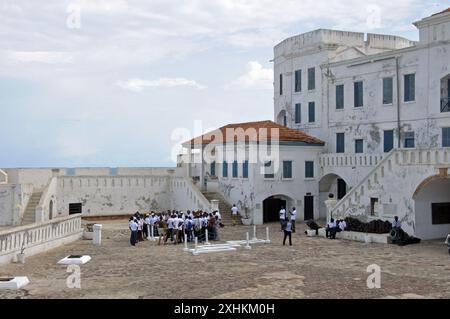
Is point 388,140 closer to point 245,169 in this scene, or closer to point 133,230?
point 245,169

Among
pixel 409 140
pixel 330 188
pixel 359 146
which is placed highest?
pixel 409 140

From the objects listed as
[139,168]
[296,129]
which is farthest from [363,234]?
[139,168]

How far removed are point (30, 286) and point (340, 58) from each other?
102ft

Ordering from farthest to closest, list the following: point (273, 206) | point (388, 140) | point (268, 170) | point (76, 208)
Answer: point (76, 208) < point (273, 206) < point (268, 170) < point (388, 140)

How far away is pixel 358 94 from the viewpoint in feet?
131

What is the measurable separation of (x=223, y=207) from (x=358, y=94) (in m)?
12.0

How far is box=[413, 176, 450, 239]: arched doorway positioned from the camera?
2925 cm

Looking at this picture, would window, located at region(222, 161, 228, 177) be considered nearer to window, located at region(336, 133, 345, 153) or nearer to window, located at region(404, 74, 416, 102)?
A: window, located at region(336, 133, 345, 153)

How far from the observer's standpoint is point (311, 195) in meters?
41.2

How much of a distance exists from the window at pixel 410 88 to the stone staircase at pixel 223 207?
1332cm

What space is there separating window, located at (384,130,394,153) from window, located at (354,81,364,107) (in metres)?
2.95

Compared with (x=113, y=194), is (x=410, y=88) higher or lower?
higher

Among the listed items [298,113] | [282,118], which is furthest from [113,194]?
[298,113]
